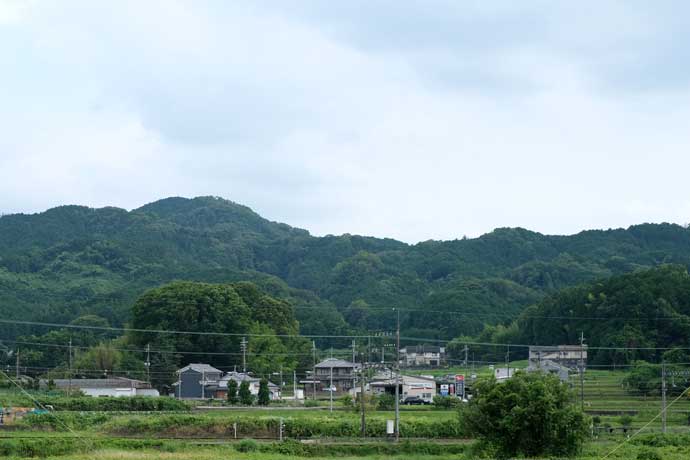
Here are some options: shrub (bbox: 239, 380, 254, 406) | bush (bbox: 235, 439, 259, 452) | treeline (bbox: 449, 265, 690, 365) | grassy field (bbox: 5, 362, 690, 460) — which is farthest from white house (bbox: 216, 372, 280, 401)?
bush (bbox: 235, 439, 259, 452)

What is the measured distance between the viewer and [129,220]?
197 metres

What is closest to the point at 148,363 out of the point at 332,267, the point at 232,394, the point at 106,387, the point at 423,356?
the point at 106,387

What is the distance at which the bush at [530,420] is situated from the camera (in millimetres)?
31109

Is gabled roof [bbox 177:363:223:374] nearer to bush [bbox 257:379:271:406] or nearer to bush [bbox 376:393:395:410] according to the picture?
bush [bbox 257:379:271:406]

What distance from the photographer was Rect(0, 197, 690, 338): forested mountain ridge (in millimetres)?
106688

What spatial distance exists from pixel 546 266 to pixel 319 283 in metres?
40.4

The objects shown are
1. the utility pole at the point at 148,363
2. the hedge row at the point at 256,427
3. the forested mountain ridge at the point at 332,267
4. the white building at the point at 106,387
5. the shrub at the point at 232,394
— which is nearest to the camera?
the hedge row at the point at 256,427

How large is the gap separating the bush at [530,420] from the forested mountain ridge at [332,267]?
69.4 metres

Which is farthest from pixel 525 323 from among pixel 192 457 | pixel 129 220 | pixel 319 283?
pixel 129 220

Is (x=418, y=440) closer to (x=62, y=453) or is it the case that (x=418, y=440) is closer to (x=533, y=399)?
(x=533, y=399)

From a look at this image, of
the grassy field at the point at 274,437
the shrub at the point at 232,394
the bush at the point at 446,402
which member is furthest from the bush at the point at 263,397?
the bush at the point at 446,402

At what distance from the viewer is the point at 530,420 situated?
103ft

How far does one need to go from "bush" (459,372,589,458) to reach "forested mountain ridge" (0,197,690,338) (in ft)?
228

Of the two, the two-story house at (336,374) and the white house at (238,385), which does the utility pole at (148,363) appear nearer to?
the white house at (238,385)
